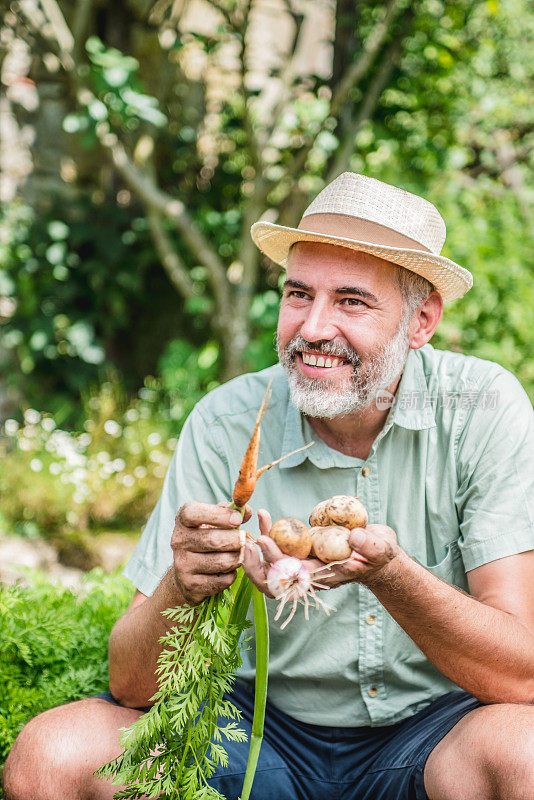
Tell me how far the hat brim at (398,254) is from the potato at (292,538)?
846mm

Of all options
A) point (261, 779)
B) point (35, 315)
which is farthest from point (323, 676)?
point (35, 315)

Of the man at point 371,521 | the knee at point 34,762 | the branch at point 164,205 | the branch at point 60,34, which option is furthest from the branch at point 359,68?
the knee at point 34,762

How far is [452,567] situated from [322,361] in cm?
70

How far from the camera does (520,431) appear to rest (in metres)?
2.34

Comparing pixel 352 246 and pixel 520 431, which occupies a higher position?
pixel 352 246

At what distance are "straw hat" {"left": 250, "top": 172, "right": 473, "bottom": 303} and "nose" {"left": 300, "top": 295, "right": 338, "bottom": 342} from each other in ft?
0.60

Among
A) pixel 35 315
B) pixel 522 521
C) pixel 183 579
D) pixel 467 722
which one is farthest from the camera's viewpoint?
pixel 35 315

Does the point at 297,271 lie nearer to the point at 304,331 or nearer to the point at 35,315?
the point at 304,331

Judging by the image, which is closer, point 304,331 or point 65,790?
point 65,790

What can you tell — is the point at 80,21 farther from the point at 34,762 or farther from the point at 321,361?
the point at 34,762

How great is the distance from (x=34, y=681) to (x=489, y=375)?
1.69 meters

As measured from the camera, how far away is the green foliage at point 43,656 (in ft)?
7.89

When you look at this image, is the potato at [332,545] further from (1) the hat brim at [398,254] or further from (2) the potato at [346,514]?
(1) the hat brim at [398,254]

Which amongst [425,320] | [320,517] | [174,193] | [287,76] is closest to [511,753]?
[320,517]
